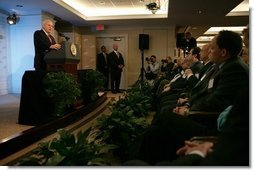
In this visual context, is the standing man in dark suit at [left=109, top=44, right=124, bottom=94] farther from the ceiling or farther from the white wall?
the white wall

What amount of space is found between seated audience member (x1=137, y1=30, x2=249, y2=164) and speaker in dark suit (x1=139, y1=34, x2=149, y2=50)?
20.4 ft

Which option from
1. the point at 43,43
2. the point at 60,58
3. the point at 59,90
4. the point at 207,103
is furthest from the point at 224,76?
the point at 43,43

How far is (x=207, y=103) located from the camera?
6.11ft

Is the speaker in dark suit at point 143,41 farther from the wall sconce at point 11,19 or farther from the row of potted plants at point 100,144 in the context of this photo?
the row of potted plants at point 100,144

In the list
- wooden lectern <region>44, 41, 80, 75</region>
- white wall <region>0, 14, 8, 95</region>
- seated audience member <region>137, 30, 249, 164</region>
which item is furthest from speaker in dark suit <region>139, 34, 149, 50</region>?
seated audience member <region>137, 30, 249, 164</region>

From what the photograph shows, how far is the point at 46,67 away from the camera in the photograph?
4.04 metres

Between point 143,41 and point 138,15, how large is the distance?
3.36 ft

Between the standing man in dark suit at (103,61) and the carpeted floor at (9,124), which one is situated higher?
the standing man in dark suit at (103,61)

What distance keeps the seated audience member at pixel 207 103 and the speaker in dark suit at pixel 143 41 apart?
6229 millimetres

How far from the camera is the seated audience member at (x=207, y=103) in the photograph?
1.43 metres

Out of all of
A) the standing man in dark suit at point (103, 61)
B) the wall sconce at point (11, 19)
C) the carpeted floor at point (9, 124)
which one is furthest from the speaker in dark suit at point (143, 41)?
the carpeted floor at point (9, 124)

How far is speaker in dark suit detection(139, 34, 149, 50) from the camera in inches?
331

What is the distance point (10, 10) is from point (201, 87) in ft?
19.3

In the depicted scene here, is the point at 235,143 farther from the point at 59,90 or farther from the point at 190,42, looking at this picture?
the point at 190,42
